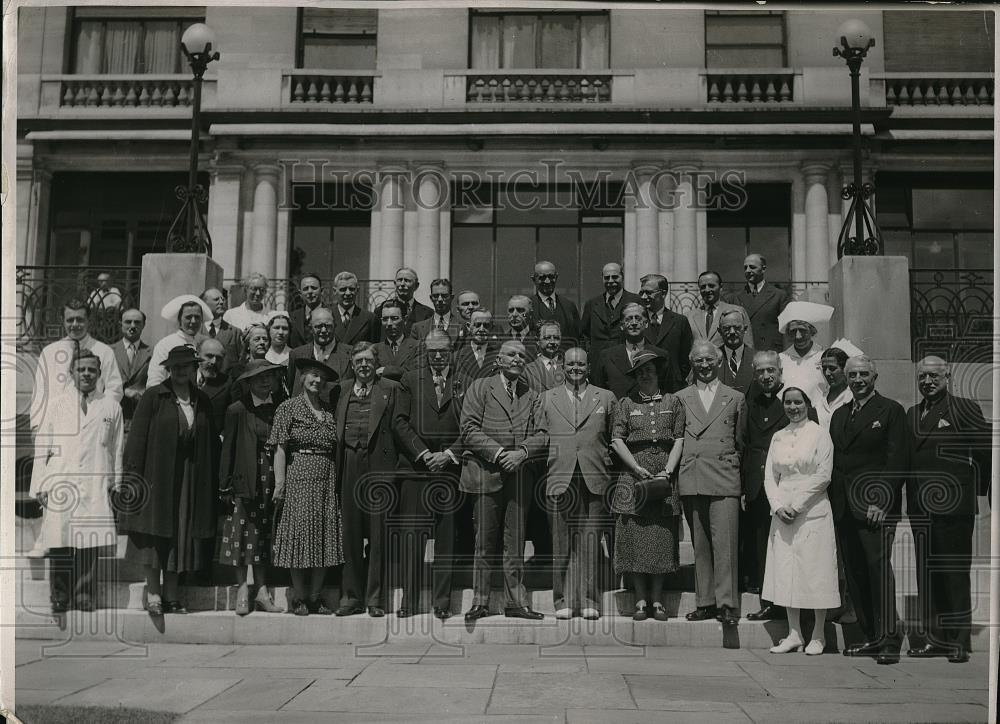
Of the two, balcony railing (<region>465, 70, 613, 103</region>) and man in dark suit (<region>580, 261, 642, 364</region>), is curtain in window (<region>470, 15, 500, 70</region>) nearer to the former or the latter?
balcony railing (<region>465, 70, 613, 103</region>)

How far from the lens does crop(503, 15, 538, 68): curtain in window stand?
5.90 meters

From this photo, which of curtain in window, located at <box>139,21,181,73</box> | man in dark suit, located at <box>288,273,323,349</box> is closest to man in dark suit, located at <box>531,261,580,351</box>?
man in dark suit, located at <box>288,273,323,349</box>

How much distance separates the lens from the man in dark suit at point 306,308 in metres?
6.36

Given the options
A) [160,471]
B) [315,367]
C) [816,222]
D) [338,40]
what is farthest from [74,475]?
[816,222]

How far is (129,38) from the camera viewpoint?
636 centimetres

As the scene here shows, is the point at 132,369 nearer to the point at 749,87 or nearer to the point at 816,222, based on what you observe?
the point at 749,87

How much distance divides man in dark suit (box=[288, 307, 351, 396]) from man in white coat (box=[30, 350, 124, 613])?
45.5 inches

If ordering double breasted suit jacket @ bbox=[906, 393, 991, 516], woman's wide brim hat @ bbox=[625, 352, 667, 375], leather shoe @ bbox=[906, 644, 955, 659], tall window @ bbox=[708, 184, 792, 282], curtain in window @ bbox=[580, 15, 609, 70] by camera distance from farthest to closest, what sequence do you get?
tall window @ bbox=[708, 184, 792, 282], curtain in window @ bbox=[580, 15, 609, 70], woman's wide brim hat @ bbox=[625, 352, 667, 375], double breasted suit jacket @ bbox=[906, 393, 991, 516], leather shoe @ bbox=[906, 644, 955, 659]

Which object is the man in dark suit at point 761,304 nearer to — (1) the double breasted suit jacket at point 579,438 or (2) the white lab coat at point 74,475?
(1) the double breasted suit jacket at point 579,438

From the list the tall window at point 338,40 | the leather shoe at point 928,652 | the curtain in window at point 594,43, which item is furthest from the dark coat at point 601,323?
the leather shoe at point 928,652

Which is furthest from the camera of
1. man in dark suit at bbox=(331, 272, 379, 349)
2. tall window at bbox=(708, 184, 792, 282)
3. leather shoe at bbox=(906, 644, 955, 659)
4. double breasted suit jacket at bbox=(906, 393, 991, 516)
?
→ tall window at bbox=(708, 184, 792, 282)

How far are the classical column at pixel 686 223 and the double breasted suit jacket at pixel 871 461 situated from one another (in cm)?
170

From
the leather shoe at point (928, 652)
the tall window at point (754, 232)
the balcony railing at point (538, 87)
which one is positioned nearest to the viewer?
the leather shoe at point (928, 652)

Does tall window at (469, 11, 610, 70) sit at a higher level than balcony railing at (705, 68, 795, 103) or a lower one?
higher
